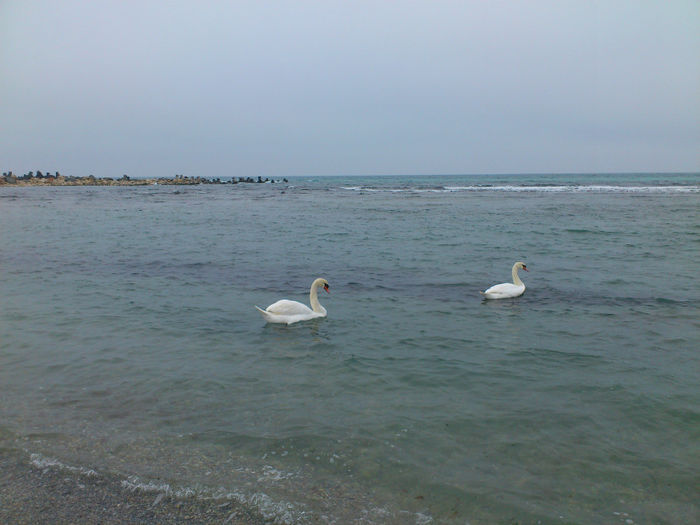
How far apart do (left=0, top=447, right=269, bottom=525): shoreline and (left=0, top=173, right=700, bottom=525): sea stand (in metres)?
0.11

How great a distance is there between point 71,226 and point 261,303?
765 inches

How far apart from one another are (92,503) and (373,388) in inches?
134

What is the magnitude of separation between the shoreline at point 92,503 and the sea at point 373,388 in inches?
4.3

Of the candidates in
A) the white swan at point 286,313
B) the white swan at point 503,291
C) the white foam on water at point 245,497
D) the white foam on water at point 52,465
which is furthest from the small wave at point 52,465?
the white swan at point 503,291

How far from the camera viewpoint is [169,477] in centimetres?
477

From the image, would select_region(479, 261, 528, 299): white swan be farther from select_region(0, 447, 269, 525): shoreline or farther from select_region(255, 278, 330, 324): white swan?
select_region(0, 447, 269, 525): shoreline

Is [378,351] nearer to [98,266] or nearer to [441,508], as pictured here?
[441,508]

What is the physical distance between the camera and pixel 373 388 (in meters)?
6.79

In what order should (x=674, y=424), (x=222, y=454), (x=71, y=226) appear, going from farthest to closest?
(x=71, y=226), (x=674, y=424), (x=222, y=454)

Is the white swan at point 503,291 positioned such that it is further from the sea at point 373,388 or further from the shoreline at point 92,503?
the shoreline at point 92,503

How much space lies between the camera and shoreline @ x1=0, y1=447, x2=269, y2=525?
165 inches

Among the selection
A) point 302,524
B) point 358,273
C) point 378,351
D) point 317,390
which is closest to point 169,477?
point 302,524

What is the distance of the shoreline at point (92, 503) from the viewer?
4203mm

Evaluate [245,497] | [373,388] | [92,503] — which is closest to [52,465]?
[92,503]
